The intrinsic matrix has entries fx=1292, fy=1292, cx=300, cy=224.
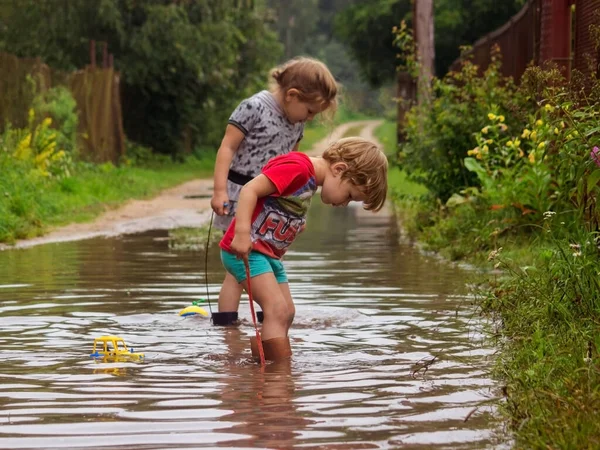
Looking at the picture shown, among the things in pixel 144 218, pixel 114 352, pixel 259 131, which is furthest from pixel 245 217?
pixel 144 218

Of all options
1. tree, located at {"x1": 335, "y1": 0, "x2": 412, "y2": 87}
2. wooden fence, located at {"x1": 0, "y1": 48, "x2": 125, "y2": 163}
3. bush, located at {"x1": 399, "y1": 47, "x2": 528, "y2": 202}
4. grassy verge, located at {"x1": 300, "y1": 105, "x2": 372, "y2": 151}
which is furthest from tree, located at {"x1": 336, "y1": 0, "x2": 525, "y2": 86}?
bush, located at {"x1": 399, "y1": 47, "x2": 528, "y2": 202}

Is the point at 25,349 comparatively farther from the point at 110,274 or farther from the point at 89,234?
the point at 89,234

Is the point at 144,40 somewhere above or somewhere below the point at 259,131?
above

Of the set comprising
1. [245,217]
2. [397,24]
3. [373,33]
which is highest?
[397,24]

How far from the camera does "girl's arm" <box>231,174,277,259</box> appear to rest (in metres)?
6.00

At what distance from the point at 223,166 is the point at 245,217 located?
115cm

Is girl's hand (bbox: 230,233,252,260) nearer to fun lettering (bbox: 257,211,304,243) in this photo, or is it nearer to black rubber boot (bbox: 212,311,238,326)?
fun lettering (bbox: 257,211,304,243)

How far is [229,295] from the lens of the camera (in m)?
7.44

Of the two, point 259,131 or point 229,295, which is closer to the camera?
point 259,131

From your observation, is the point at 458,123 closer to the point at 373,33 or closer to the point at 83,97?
the point at 83,97

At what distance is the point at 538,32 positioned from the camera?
479 inches

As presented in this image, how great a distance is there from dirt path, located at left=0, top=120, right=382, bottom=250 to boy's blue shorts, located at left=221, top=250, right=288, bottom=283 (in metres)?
4.01

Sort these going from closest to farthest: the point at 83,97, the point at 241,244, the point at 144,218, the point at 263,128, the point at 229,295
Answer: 1. the point at 241,244
2. the point at 263,128
3. the point at 229,295
4. the point at 144,218
5. the point at 83,97

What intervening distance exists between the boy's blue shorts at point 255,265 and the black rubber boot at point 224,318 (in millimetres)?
825
